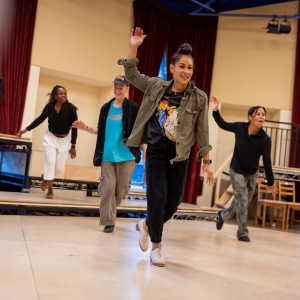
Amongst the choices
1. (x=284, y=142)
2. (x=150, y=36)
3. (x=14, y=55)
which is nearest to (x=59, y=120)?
(x=14, y=55)

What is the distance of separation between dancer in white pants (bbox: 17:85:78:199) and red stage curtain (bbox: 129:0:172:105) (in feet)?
10.9

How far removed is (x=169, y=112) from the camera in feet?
8.98

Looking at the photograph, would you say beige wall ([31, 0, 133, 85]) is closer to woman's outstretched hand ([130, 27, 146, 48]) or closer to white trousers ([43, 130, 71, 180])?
white trousers ([43, 130, 71, 180])

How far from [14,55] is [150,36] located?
298 cm

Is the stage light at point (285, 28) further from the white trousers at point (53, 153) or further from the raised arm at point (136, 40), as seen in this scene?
the raised arm at point (136, 40)

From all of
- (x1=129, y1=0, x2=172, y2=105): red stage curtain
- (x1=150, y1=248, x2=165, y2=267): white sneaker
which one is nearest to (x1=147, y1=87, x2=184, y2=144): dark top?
(x1=150, y1=248, x2=165, y2=267): white sneaker

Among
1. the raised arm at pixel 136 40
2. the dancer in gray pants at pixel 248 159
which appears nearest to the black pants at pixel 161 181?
the raised arm at pixel 136 40

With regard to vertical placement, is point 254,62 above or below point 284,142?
above

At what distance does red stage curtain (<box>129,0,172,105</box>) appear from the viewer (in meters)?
8.58

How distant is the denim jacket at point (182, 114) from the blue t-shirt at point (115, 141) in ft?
3.27

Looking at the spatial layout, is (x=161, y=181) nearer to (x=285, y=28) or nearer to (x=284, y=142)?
(x=285, y=28)

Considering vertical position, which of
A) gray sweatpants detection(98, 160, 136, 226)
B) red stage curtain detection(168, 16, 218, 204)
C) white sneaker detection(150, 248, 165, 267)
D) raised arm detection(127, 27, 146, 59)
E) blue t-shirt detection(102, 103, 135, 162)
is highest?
Result: red stage curtain detection(168, 16, 218, 204)

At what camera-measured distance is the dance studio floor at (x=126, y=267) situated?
196 centimetres

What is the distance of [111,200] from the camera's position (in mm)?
3881
